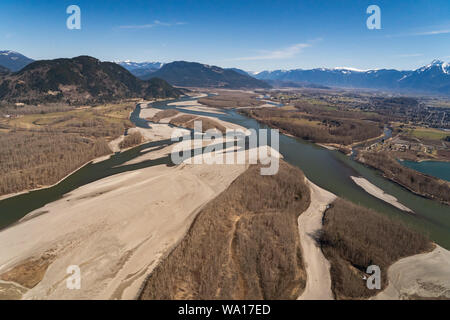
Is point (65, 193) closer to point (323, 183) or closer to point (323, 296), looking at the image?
point (323, 296)

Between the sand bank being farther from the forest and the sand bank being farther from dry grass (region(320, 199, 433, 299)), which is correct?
dry grass (region(320, 199, 433, 299))

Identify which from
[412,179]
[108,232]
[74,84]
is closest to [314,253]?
[108,232]

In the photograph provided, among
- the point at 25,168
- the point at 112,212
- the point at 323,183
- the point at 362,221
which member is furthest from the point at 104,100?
the point at 362,221

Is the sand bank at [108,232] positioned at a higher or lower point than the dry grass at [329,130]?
lower

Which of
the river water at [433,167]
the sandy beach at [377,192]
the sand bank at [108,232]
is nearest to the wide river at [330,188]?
the sandy beach at [377,192]

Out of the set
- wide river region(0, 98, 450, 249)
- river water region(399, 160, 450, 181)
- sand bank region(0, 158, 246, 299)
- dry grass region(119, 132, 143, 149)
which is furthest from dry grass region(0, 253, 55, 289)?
river water region(399, 160, 450, 181)

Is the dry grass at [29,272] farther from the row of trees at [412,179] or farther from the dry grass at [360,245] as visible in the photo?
the row of trees at [412,179]
